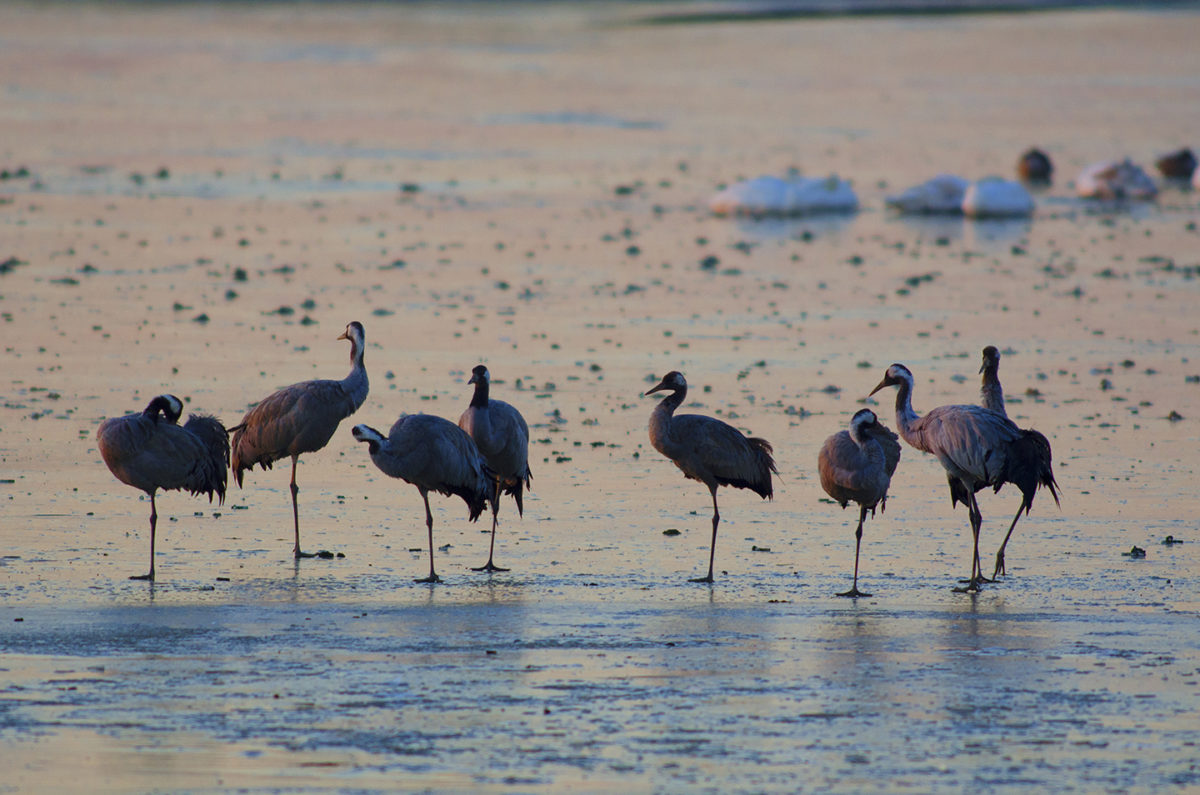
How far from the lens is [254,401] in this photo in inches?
706

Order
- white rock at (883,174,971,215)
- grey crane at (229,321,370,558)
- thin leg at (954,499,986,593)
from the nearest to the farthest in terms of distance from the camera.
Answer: thin leg at (954,499,986,593)
grey crane at (229,321,370,558)
white rock at (883,174,971,215)

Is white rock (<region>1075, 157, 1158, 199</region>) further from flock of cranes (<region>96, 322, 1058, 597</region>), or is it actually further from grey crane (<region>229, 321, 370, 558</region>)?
grey crane (<region>229, 321, 370, 558</region>)

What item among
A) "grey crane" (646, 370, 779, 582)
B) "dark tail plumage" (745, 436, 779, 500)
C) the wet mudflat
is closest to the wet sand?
the wet mudflat

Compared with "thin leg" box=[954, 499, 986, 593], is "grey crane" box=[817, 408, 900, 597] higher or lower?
higher

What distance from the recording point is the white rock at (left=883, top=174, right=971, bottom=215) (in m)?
33.8

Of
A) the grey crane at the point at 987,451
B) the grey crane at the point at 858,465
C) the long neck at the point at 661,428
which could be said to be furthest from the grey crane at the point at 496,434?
the grey crane at the point at 987,451

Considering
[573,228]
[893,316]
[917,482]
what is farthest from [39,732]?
[573,228]

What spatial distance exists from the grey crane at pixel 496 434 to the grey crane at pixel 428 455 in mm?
326

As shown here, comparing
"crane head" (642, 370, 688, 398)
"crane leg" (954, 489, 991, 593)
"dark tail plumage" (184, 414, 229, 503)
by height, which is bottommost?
"crane leg" (954, 489, 991, 593)

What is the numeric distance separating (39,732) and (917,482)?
27.6 ft

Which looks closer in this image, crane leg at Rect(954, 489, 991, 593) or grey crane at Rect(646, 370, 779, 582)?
crane leg at Rect(954, 489, 991, 593)

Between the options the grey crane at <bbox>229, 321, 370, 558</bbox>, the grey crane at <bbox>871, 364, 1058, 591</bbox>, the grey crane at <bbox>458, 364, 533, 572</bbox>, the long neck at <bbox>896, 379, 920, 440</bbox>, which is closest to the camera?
the grey crane at <bbox>871, 364, 1058, 591</bbox>

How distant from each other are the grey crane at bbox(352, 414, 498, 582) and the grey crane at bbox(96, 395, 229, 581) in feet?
3.63

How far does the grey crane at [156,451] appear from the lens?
12.6 metres
